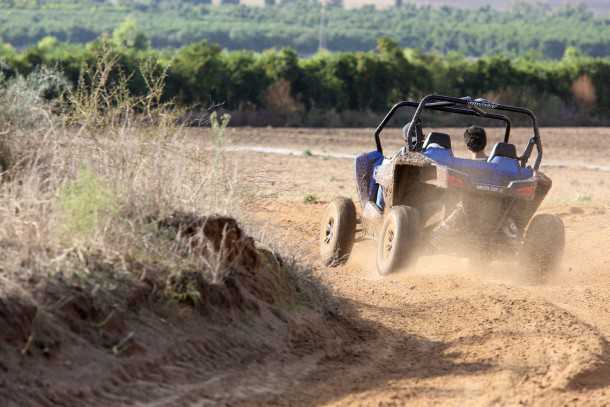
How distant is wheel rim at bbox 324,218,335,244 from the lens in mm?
13453

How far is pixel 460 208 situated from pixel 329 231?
6.50 ft

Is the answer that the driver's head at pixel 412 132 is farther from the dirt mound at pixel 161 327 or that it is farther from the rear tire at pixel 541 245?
the dirt mound at pixel 161 327

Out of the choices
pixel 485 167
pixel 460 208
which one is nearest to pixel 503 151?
pixel 485 167

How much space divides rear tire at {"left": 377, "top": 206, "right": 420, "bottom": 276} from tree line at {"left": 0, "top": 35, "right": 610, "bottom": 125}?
69.2 feet

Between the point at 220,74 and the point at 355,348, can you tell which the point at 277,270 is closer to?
the point at 355,348

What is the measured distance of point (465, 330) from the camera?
32.2 feet

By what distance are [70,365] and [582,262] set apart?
8757mm

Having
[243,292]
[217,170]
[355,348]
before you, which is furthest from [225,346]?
[217,170]

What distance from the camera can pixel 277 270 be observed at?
9805mm

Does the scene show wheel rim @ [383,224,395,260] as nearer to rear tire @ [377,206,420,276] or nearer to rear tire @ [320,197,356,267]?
rear tire @ [377,206,420,276]

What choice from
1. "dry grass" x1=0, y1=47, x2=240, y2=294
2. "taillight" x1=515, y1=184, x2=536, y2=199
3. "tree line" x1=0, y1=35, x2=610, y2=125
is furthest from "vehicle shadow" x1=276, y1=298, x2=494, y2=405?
"tree line" x1=0, y1=35, x2=610, y2=125

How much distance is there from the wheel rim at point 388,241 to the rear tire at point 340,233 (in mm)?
939

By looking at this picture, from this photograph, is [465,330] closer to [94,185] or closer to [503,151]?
[503,151]

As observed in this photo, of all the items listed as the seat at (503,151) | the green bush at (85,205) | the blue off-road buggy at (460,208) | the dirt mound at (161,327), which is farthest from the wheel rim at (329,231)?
the green bush at (85,205)
